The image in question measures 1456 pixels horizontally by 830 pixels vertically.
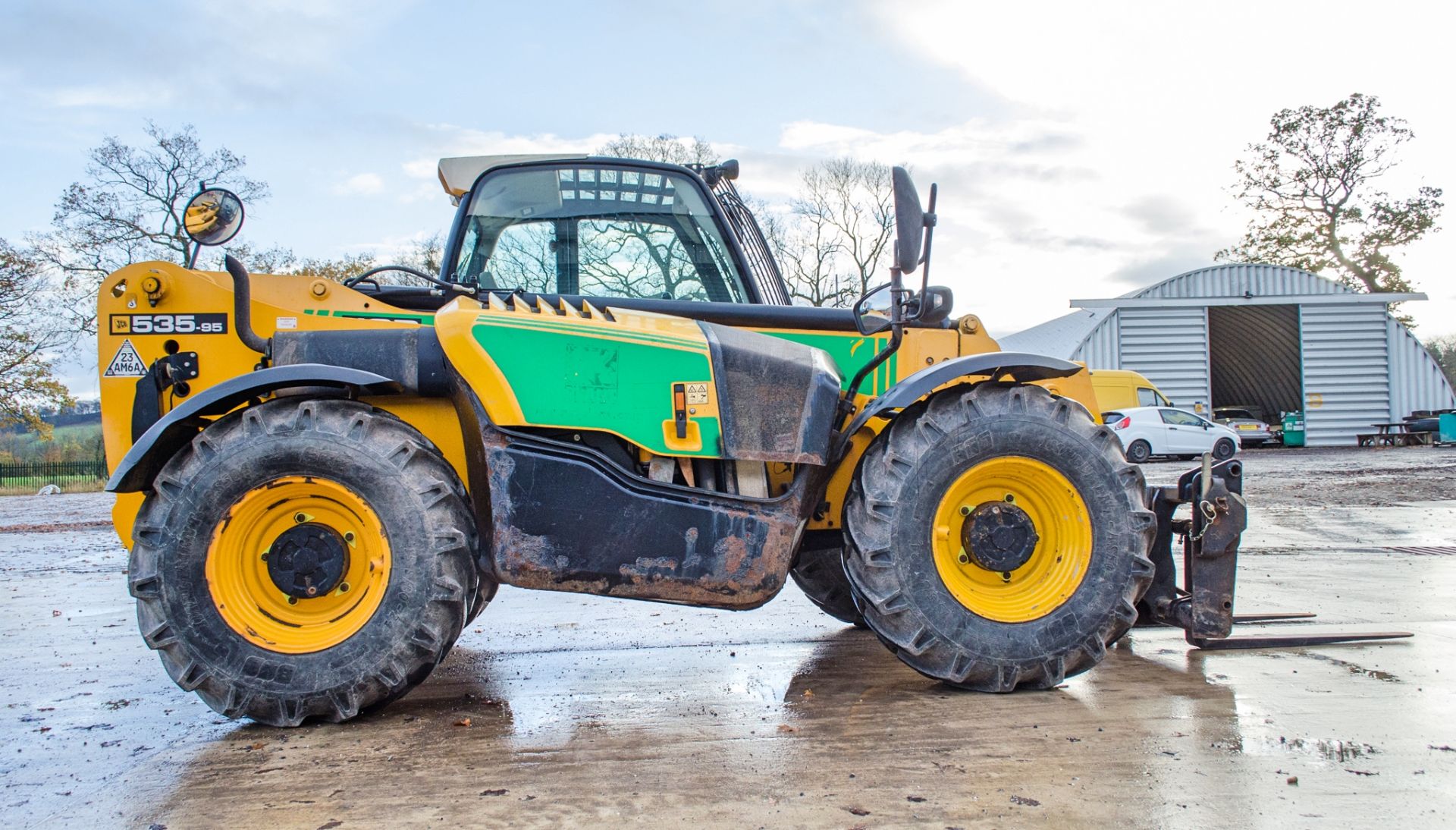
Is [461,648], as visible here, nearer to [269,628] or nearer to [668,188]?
[269,628]

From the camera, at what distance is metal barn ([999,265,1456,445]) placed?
28719 mm

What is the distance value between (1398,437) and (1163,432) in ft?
33.0

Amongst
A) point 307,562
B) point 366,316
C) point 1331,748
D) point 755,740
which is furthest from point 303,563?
point 1331,748

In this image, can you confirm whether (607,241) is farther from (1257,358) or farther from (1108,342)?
(1257,358)

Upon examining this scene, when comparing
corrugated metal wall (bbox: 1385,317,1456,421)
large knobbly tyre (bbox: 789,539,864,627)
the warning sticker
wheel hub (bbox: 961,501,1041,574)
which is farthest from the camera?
corrugated metal wall (bbox: 1385,317,1456,421)

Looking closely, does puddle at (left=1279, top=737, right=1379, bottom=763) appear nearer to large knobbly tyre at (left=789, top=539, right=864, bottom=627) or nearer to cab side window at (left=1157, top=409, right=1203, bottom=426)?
large knobbly tyre at (left=789, top=539, right=864, bottom=627)

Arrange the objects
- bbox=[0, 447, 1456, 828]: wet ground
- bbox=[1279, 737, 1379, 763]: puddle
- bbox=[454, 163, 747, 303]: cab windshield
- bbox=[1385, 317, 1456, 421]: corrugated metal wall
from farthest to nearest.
Result: bbox=[1385, 317, 1456, 421]: corrugated metal wall
bbox=[454, 163, 747, 303]: cab windshield
bbox=[1279, 737, 1379, 763]: puddle
bbox=[0, 447, 1456, 828]: wet ground

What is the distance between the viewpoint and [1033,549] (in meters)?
3.84

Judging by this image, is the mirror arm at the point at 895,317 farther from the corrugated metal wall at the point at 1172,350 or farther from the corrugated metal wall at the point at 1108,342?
the corrugated metal wall at the point at 1172,350

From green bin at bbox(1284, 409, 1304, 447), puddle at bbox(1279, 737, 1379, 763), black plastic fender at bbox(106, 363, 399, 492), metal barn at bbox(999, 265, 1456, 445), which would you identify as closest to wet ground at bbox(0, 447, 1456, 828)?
Result: puddle at bbox(1279, 737, 1379, 763)

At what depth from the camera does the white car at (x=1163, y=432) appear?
2434 cm

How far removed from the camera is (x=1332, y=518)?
11.2 meters

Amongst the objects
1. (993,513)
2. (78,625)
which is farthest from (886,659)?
(78,625)

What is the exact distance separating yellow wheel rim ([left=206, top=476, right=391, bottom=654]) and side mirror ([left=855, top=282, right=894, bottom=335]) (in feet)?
6.55
